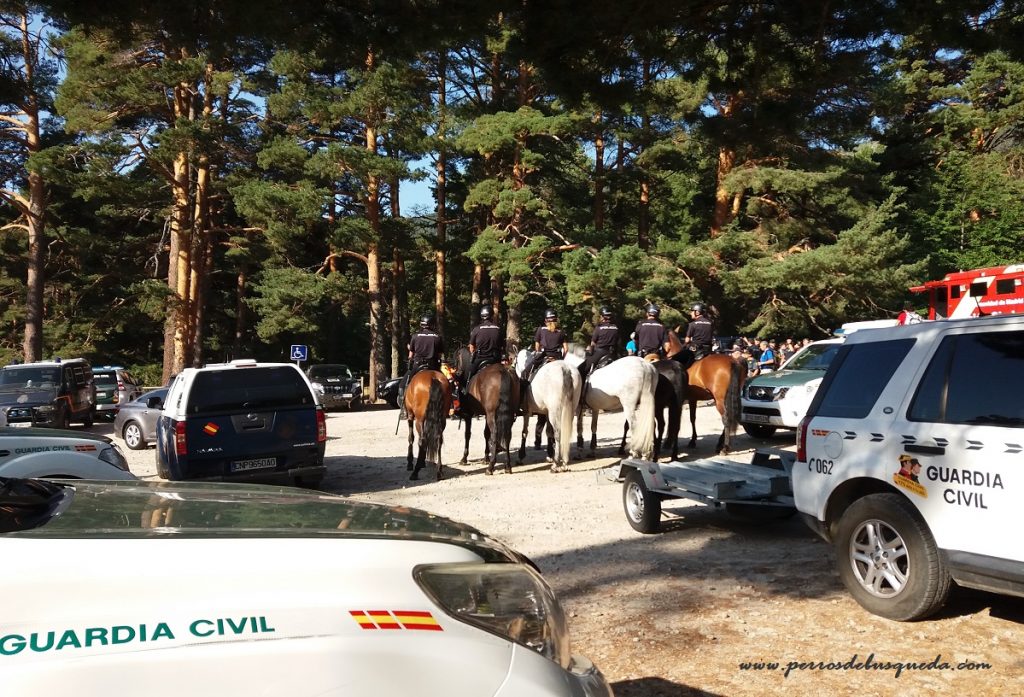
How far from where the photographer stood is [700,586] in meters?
6.66

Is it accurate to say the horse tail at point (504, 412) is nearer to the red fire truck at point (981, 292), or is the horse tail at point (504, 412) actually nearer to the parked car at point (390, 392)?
the red fire truck at point (981, 292)

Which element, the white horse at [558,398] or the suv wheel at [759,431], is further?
the suv wheel at [759,431]

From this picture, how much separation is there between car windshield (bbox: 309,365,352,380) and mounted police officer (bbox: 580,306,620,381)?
67.2ft

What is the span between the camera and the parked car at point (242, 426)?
1130 cm

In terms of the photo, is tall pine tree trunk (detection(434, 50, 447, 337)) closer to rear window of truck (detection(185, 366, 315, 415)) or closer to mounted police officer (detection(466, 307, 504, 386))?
mounted police officer (detection(466, 307, 504, 386))

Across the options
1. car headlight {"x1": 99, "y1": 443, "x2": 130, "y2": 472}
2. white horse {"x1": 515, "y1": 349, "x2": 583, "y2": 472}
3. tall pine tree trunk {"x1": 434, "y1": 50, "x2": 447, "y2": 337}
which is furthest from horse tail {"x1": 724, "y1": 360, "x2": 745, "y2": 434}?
tall pine tree trunk {"x1": 434, "y1": 50, "x2": 447, "y2": 337}

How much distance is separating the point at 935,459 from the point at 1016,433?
1.69 ft

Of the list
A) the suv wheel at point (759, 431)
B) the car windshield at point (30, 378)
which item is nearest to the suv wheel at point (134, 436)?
the car windshield at point (30, 378)

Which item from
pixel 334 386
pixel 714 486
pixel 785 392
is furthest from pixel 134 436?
pixel 714 486

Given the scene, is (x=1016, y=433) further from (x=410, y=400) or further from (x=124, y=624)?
(x=410, y=400)

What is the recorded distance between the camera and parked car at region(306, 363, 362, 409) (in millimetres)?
33656

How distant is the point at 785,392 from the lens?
16.0 m

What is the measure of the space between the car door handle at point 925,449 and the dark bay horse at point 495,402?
351 inches

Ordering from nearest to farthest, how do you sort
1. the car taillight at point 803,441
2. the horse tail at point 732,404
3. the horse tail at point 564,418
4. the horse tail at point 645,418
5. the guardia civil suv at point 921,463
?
the guardia civil suv at point 921,463
the car taillight at point 803,441
the horse tail at point 645,418
the horse tail at point 564,418
the horse tail at point 732,404
